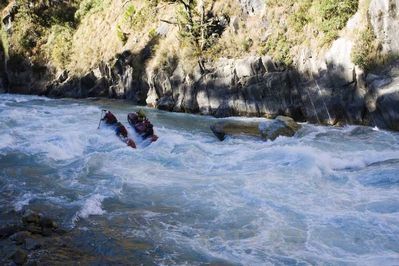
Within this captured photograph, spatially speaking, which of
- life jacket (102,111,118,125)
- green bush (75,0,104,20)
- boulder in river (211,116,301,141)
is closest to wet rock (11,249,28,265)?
boulder in river (211,116,301,141)

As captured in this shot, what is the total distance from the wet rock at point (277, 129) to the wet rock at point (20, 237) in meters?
8.36

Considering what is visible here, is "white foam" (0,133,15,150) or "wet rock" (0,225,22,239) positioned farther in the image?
"white foam" (0,133,15,150)

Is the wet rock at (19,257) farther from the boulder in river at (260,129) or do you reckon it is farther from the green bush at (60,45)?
the green bush at (60,45)

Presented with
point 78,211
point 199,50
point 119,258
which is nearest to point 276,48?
point 199,50

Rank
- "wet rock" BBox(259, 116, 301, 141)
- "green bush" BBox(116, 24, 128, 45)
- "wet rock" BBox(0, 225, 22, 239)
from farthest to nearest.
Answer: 1. "green bush" BBox(116, 24, 128, 45)
2. "wet rock" BBox(259, 116, 301, 141)
3. "wet rock" BBox(0, 225, 22, 239)

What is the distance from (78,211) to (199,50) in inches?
498

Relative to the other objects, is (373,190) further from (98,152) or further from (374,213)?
(98,152)

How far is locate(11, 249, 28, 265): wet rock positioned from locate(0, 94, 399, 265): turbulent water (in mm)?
862

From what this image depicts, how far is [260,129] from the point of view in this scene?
14.3 meters

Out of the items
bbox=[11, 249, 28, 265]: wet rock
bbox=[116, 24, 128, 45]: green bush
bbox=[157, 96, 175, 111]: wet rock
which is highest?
bbox=[116, 24, 128, 45]: green bush

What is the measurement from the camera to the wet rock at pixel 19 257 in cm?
647

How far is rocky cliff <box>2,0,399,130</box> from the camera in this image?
14758mm

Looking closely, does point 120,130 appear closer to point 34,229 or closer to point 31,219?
point 31,219

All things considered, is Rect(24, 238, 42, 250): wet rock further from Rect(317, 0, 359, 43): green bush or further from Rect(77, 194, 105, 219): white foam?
Rect(317, 0, 359, 43): green bush
